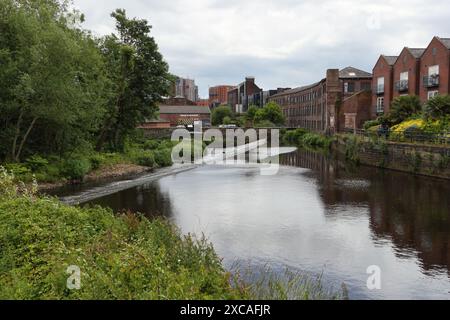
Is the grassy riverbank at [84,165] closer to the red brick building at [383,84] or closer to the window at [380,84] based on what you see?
the red brick building at [383,84]

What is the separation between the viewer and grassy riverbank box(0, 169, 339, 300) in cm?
823

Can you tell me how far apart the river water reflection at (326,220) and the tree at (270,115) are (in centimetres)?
6669

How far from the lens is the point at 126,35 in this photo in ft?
141

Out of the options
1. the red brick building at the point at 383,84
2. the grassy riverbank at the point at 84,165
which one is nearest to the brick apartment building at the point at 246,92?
the red brick building at the point at 383,84

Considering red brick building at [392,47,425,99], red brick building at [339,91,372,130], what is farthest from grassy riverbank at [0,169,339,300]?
red brick building at [339,91,372,130]

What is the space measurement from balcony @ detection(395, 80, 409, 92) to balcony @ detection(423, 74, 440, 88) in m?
4.18

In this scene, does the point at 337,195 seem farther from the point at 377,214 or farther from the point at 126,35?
the point at 126,35

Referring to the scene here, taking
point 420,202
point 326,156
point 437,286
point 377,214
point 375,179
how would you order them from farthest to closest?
point 326,156, point 375,179, point 420,202, point 377,214, point 437,286

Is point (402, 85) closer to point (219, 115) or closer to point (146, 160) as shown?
point (146, 160)

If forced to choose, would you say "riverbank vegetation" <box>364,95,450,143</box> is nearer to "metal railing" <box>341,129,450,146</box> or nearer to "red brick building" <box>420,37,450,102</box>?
"metal railing" <box>341,129,450,146</box>

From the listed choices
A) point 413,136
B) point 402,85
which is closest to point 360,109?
point 402,85

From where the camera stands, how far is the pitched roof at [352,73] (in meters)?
76.7
